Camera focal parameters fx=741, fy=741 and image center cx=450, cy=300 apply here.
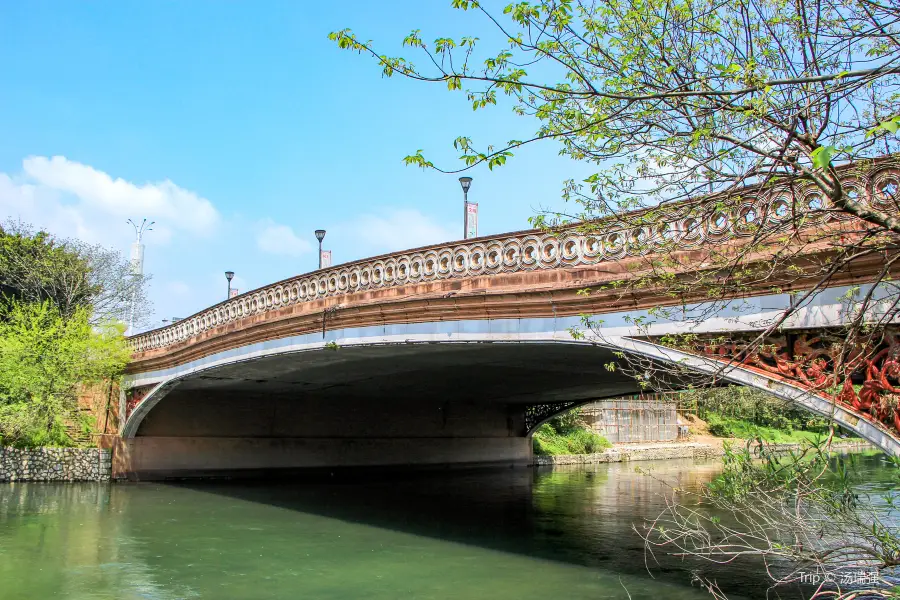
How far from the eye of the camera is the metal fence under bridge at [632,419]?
3850cm

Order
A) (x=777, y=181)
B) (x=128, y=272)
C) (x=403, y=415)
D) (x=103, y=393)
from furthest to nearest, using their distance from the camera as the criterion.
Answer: (x=128, y=272), (x=403, y=415), (x=103, y=393), (x=777, y=181)

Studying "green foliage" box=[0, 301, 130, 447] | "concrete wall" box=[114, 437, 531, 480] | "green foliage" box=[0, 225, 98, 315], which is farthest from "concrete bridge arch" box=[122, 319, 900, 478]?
"green foliage" box=[0, 225, 98, 315]

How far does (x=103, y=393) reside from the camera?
2302 centimetres

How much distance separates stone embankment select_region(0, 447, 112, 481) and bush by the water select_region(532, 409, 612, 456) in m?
18.0

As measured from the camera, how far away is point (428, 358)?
13.9m

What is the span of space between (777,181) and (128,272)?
30.3 m

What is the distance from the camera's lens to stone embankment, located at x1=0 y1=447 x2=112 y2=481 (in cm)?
2075

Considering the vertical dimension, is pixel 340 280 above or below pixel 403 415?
above

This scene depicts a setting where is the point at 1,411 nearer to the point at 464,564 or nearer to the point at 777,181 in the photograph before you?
the point at 464,564

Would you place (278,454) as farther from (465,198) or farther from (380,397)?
(465,198)

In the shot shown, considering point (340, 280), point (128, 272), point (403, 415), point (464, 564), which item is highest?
point (128, 272)

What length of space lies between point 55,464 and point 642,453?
87.4 ft

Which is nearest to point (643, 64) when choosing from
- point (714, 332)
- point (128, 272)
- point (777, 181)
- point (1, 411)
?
point (777, 181)

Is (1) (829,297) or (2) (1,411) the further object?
(2) (1,411)
